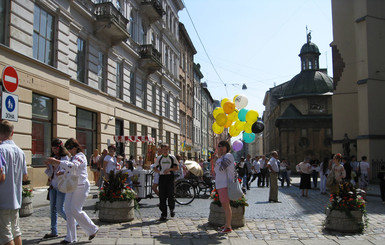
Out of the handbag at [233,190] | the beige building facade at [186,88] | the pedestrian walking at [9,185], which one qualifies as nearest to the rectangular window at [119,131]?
the beige building facade at [186,88]

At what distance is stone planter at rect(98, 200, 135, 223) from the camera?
816 cm

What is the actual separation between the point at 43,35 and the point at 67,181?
11539 mm

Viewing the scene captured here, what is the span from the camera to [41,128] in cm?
1553

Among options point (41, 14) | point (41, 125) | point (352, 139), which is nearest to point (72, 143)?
point (41, 125)

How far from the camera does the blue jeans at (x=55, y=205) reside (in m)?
6.66

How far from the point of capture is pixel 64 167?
6012mm

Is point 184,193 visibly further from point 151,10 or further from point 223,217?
point 151,10

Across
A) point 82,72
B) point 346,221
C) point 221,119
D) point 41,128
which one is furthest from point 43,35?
point 346,221

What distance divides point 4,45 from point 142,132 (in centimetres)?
1622

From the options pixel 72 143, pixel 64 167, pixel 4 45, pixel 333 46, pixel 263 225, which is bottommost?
pixel 263 225

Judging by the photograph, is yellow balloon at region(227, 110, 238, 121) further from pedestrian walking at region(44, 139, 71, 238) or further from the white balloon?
pedestrian walking at region(44, 139, 71, 238)

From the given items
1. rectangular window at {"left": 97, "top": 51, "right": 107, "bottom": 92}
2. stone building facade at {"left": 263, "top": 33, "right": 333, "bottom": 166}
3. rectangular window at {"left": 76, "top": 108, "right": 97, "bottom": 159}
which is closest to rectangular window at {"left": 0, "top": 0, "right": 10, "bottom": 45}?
rectangular window at {"left": 76, "top": 108, "right": 97, "bottom": 159}

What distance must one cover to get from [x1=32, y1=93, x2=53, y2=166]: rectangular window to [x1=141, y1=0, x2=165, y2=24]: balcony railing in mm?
13836

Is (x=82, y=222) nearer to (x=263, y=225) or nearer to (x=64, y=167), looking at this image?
(x=64, y=167)
